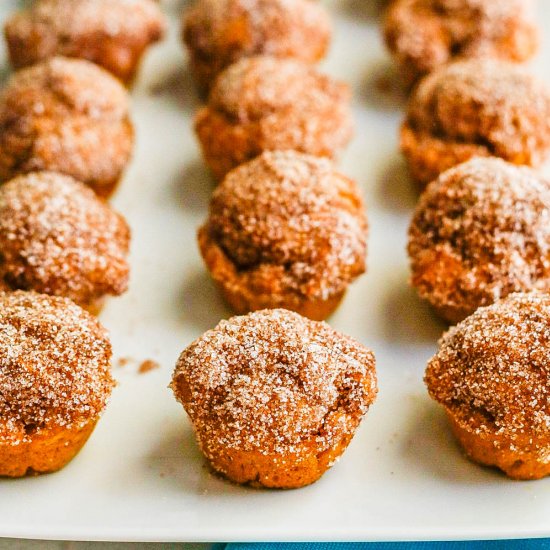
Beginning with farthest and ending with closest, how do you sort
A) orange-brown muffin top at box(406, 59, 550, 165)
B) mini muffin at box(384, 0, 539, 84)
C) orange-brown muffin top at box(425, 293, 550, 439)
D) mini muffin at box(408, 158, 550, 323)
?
mini muffin at box(384, 0, 539, 84), orange-brown muffin top at box(406, 59, 550, 165), mini muffin at box(408, 158, 550, 323), orange-brown muffin top at box(425, 293, 550, 439)

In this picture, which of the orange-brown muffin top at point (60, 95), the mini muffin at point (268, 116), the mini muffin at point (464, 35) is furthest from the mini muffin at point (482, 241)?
the orange-brown muffin top at point (60, 95)

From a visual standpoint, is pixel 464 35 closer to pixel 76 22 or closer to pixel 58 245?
pixel 76 22

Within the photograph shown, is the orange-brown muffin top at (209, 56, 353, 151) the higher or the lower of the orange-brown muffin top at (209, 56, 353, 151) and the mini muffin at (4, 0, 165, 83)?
the lower

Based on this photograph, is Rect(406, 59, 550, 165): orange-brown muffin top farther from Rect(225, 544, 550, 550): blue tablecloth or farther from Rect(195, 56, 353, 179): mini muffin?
Rect(225, 544, 550, 550): blue tablecloth

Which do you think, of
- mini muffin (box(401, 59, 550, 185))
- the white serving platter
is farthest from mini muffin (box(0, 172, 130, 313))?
mini muffin (box(401, 59, 550, 185))

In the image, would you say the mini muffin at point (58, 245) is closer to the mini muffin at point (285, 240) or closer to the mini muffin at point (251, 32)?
the mini muffin at point (285, 240)

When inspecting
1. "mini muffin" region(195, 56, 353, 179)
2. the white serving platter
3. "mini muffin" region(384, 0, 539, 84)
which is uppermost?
"mini muffin" region(384, 0, 539, 84)

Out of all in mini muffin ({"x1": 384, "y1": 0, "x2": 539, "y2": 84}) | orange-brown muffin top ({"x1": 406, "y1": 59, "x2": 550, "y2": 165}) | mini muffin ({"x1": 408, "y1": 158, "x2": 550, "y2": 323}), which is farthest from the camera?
mini muffin ({"x1": 384, "y1": 0, "x2": 539, "y2": 84})
